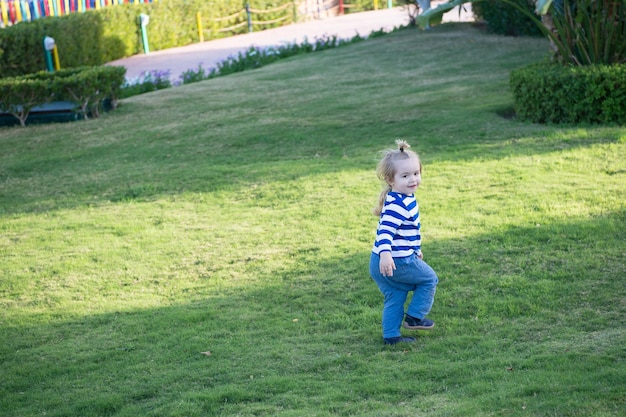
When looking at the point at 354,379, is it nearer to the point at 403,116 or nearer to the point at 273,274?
the point at 273,274

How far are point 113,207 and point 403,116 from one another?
185 inches

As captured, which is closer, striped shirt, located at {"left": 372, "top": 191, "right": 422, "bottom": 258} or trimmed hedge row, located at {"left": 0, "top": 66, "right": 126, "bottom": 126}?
striped shirt, located at {"left": 372, "top": 191, "right": 422, "bottom": 258}

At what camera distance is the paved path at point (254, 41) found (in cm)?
2130

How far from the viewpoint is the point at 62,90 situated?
13.6m

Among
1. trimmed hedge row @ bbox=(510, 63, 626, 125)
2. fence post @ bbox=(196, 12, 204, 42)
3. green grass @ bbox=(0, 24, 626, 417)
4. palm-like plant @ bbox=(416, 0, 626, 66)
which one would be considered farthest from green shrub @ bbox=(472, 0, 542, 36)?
fence post @ bbox=(196, 12, 204, 42)

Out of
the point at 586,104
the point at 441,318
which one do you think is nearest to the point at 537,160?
the point at 586,104

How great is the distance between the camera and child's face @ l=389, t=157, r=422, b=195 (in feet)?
15.1

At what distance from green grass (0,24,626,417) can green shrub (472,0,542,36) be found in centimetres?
701

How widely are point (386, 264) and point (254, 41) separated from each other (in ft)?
71.3

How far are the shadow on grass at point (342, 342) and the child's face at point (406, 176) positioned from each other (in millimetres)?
951

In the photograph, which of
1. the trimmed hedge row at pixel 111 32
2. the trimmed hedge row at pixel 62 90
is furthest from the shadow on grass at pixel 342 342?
the trimmed hedge row at pixel 111 32

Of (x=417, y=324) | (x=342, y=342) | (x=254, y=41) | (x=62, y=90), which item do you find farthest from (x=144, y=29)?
(x=417, y=324)

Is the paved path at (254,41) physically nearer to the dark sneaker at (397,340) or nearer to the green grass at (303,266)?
the green grass at (303,266)

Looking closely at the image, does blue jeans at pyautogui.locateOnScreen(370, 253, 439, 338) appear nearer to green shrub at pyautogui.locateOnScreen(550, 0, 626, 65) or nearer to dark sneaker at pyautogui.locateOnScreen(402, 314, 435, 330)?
dark sneaker at pyautogui.locateOnScreen(402, 314, 435, 330)
